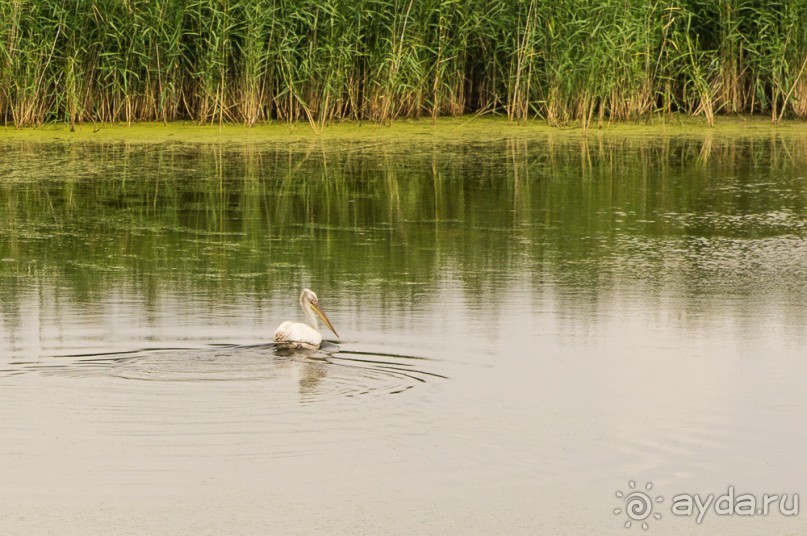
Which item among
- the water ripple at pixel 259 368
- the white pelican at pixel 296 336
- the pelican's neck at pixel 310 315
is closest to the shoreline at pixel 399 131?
the pelican's neck at pixel 310 315

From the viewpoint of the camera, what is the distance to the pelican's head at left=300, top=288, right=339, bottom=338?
6.22 m

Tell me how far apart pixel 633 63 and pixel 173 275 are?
765 centimetres

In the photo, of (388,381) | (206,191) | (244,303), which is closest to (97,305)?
(244,303)

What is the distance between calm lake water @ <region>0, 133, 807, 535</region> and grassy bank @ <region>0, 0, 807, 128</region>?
3.08 metres

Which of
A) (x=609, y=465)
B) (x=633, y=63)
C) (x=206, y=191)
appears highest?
(x=633, y=63)

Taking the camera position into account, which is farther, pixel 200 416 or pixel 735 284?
pixel 735 284

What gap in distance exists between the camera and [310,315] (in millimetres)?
6316

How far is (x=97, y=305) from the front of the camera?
6.85m

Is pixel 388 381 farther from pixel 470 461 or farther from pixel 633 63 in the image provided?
pixel 633 63

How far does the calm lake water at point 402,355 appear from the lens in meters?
4.29

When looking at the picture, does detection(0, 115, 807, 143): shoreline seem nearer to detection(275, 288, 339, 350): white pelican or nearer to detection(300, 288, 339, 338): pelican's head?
detection(300, 288, 339, 338): pelican's head

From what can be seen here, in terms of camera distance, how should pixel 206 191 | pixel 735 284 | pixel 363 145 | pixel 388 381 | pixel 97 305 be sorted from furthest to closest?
pixel 363 145 → pixel 206 191 → pixel 735 284 → pixel 97 305 → pixel 388 381

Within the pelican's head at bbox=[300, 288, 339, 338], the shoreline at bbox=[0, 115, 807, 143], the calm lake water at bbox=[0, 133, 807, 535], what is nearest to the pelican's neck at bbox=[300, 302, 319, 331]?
the pelican's head at bbox=[300, 288, 339, 338]
